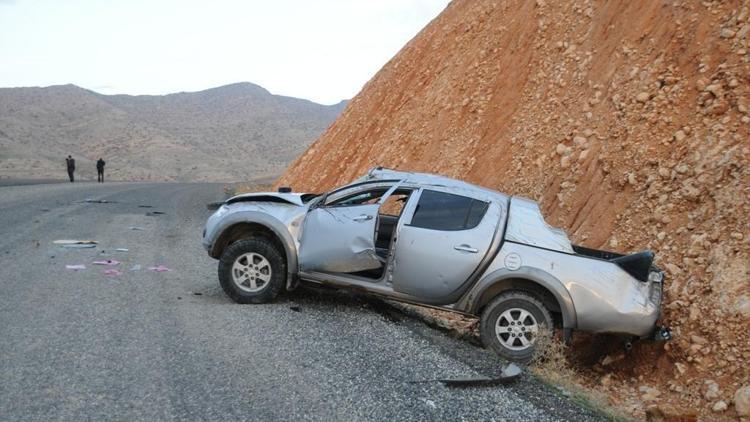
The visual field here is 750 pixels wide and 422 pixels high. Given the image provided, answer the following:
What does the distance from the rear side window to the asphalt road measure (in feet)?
3.96

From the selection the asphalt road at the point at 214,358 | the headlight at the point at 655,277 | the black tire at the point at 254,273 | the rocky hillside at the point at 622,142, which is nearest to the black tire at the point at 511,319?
the asphalt road at the point at 214,358

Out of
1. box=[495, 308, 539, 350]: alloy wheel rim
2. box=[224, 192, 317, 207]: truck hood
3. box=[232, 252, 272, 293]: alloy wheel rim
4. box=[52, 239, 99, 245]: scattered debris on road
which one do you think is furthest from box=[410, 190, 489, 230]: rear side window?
box=[52, 239, 99, 245]: scattered debris on road

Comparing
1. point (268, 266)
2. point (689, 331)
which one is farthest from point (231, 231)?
point (689, 331)

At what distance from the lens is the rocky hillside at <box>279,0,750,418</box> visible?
25.7 feet

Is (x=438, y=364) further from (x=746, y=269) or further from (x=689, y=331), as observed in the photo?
(x=746, y=269)

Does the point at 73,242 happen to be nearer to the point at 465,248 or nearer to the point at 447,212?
the point at 447,212

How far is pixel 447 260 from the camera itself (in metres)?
7.46

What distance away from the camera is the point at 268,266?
8250mm

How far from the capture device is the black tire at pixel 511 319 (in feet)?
23.4

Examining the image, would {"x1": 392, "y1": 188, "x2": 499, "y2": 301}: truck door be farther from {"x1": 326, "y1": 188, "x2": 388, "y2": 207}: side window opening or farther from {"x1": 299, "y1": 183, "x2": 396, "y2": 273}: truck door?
{"x1": 326, "y1": 188, "x2": 388, "y2": 207}: side window opening

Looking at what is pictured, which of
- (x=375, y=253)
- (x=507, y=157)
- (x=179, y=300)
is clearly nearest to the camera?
(x=375, y=253)

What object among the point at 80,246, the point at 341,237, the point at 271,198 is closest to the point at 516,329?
the point at 341,237

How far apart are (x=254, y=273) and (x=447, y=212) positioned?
2391 mm

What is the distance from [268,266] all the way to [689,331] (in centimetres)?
486
